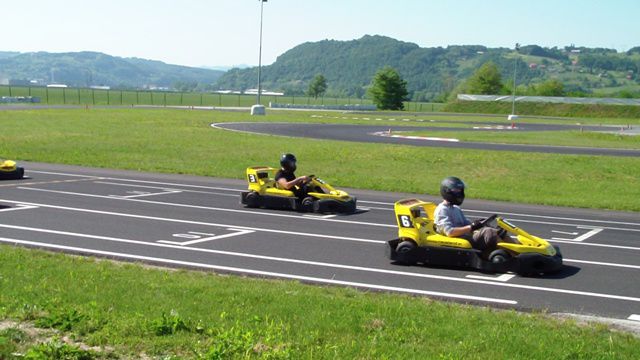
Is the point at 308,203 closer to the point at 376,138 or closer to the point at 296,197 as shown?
the point at 296,197

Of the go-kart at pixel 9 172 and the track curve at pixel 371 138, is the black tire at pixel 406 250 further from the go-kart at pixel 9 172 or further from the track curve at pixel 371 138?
the track curve at pixel 371 138

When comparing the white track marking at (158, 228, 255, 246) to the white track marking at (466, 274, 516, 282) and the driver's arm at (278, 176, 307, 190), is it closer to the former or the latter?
the driver's arm at (278, 176, 307, 190)

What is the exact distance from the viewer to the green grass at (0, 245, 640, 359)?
6.69 metres

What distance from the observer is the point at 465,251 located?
37.8ft

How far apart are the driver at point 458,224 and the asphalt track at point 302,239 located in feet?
1.55

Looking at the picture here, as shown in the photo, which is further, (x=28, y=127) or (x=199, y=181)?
(x=28, y=127)

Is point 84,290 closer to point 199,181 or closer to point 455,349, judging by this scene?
point 455,349

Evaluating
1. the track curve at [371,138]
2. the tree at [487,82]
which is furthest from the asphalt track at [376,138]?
the tree at [487,82]

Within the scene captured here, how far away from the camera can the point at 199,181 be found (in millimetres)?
22203


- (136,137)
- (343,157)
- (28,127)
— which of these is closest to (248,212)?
(343,157)

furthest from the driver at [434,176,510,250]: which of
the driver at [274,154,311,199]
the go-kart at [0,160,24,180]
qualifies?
the go-kart at [0,160,24,180]

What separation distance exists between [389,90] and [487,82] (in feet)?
95.1

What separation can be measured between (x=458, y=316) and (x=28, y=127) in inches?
1392

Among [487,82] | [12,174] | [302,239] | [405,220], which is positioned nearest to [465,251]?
[405,220]
